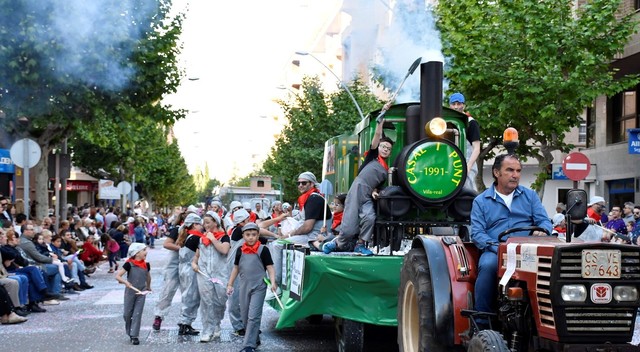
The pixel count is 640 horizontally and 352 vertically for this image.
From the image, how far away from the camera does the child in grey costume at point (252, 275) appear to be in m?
11.6

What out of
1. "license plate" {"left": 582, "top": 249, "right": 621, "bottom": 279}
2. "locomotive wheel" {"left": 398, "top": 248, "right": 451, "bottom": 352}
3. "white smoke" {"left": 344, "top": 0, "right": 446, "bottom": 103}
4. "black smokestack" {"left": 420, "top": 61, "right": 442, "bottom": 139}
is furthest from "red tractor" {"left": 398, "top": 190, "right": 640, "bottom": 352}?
"white smoke" {"left": 344, "top": 0, "right": 446, "bottom": 103}

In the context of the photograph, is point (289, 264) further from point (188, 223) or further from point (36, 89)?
point (36, 89)

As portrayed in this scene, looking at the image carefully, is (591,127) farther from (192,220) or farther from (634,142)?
(192,220)

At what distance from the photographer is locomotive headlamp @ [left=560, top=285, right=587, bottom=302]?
591 centimetres

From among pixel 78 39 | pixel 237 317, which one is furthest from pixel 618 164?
pixel 237 317

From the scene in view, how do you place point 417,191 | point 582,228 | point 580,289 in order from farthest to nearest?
1. point 417,191
2. point 582,228
3. point 580,289

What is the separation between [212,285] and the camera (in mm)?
13484

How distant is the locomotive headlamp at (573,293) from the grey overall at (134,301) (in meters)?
7.85

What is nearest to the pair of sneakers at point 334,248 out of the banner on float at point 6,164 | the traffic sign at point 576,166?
the traffic sign at point 576,166

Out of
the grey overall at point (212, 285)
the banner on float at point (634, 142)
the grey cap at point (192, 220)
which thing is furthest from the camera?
the banner on float at point (634, 142)

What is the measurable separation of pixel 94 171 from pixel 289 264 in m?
43.3

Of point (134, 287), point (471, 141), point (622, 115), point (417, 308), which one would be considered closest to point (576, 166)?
point (471, 141)

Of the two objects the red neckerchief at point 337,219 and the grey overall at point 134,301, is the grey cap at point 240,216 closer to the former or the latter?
→ the grey overall at point 134,301

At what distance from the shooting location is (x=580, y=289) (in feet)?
19.5
